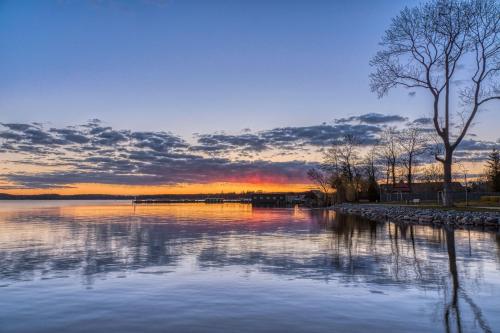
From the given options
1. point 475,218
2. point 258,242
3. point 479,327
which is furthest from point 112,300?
point 475,218

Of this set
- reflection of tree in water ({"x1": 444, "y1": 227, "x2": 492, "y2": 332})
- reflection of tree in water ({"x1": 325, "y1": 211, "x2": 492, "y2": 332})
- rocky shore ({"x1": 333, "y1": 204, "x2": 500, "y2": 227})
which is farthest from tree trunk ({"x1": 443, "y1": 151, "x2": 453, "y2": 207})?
reflection of tree in water ({"x1": 444, "y1": 227, "x2": 492, "y2": 332})

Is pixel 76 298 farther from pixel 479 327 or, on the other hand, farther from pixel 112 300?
pixel 479 327

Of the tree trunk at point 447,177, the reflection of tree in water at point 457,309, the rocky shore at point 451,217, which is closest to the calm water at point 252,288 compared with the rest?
the reflection of tree in water at point 457,309

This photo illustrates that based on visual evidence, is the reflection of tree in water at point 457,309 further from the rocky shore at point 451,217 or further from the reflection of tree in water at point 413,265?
the rocky shore at point 451,217

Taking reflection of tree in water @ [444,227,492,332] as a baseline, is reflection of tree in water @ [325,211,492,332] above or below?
above

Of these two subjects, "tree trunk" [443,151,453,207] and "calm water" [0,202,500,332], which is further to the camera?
"tree trunk" [443,151,453,207]

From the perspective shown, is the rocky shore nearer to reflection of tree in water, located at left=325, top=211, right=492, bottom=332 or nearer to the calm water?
reflection of tree in water, located at left=325, top=211, right=492, bottom=332

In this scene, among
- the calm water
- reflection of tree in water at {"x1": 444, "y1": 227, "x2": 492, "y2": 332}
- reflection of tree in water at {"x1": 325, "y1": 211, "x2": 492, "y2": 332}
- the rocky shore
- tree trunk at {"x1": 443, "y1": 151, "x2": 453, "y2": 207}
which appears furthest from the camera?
tree trunk at {"x1": 443, "y1": 151, "x2": 453, "y2": 207}

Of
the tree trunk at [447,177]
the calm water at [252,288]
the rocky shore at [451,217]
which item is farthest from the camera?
the tree trunk at [447,177]

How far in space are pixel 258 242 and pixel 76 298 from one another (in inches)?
471

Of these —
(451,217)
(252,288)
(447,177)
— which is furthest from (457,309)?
(447,177)

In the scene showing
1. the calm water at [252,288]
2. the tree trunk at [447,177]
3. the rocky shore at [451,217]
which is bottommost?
the calm water at [252,288]

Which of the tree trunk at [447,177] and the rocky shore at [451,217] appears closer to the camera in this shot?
the rocky shore at [451,217]

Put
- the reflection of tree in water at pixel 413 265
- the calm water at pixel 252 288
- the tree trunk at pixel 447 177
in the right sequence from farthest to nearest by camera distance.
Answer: the tree trunk at pixel 447 177
the reflection of tree in water at pixel 413 265
the calm water at pixel 252 288
